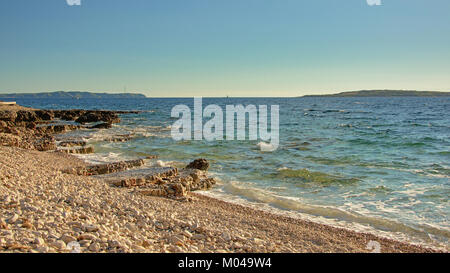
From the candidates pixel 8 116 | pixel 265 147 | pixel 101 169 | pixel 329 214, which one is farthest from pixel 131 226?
pixel 8 116

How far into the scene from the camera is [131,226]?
576 centimetres

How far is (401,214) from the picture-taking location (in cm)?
946

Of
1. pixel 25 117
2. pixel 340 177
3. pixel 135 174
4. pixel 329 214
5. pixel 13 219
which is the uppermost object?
pixel 25 117

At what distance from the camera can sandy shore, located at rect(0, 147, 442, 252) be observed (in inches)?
181

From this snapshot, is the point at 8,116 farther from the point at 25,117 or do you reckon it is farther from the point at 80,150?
the point at 80,150

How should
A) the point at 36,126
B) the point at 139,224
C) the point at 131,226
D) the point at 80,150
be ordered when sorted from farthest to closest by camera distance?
the point at 36,126, the point at 80,150, the point at 139,224, the point at 131,226

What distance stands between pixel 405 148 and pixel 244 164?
11618 millimetres

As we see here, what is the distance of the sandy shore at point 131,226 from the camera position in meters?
4.61

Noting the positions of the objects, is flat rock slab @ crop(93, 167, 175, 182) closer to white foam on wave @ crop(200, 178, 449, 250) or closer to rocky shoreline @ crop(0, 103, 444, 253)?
rocky shoreline @ crop(0, 103, 444, 253)

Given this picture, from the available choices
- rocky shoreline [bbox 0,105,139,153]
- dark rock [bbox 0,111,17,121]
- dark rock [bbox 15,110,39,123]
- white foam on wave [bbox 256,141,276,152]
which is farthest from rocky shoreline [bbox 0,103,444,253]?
dark rock [bbox 15,110,39,123]

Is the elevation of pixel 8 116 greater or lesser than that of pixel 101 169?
greater

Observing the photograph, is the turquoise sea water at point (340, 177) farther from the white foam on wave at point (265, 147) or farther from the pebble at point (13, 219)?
the pebble at point (13, 219)

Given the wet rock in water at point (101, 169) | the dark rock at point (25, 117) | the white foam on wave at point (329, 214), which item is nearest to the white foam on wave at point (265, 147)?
the white foam on wave at point (329, 214)

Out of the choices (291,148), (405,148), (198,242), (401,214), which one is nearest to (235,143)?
A: (291,148)
